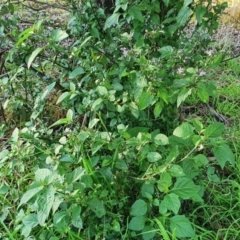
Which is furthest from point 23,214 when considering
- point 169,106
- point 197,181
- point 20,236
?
point 169,106

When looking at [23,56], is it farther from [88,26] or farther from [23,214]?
[23,214]

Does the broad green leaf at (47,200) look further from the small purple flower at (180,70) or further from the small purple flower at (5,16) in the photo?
the small purple flower at (5,16)

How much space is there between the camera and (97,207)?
61.2 inches

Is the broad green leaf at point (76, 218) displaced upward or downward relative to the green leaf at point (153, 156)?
upward

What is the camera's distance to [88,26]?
80.9 inches

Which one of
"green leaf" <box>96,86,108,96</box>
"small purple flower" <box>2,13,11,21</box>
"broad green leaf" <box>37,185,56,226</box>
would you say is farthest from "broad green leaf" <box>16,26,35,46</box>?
"broad green leaf" <box>37,185,56,226</box>

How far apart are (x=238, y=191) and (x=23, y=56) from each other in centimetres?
109

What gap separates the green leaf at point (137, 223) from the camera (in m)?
1.60

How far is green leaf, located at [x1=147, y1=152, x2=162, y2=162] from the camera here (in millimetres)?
1605

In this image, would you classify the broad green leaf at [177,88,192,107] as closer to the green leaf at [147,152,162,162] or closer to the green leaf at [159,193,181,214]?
the green leaf at [147,152,162,162]

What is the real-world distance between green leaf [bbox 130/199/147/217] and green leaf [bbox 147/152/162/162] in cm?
16

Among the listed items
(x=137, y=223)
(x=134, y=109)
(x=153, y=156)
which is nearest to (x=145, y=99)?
(x=134, y=109)

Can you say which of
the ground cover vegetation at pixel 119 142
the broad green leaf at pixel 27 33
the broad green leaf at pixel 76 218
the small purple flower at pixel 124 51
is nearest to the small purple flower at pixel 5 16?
the ground cover vegetation at pixel 119 142

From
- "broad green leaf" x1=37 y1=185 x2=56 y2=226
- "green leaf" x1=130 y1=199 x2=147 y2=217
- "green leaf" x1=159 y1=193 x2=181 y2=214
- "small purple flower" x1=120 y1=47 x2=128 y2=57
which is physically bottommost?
"green leaf" x1=130 y1=199 x2=147 y2=217
